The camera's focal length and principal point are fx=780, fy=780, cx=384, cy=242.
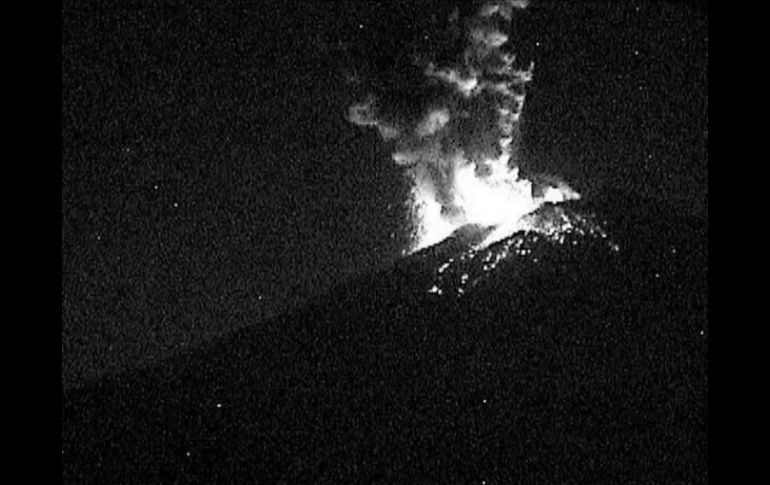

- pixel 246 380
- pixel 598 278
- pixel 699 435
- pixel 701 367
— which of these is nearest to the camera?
pixel 699 435

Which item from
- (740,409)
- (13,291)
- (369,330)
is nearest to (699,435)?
(369,330)

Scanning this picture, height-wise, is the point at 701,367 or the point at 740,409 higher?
the point at 701,367

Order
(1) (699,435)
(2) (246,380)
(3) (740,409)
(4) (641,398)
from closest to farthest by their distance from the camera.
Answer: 1. (3) (740,409)
2. (1) (699,435)
3. (4) (641,398)
4. (2) (246,380)

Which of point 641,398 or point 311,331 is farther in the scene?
point 311,331

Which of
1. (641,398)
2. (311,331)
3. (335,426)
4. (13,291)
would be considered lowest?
(13,291)

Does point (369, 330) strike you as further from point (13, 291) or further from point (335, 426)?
point (13, 291)

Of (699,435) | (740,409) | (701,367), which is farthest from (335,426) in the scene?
(740,409)
